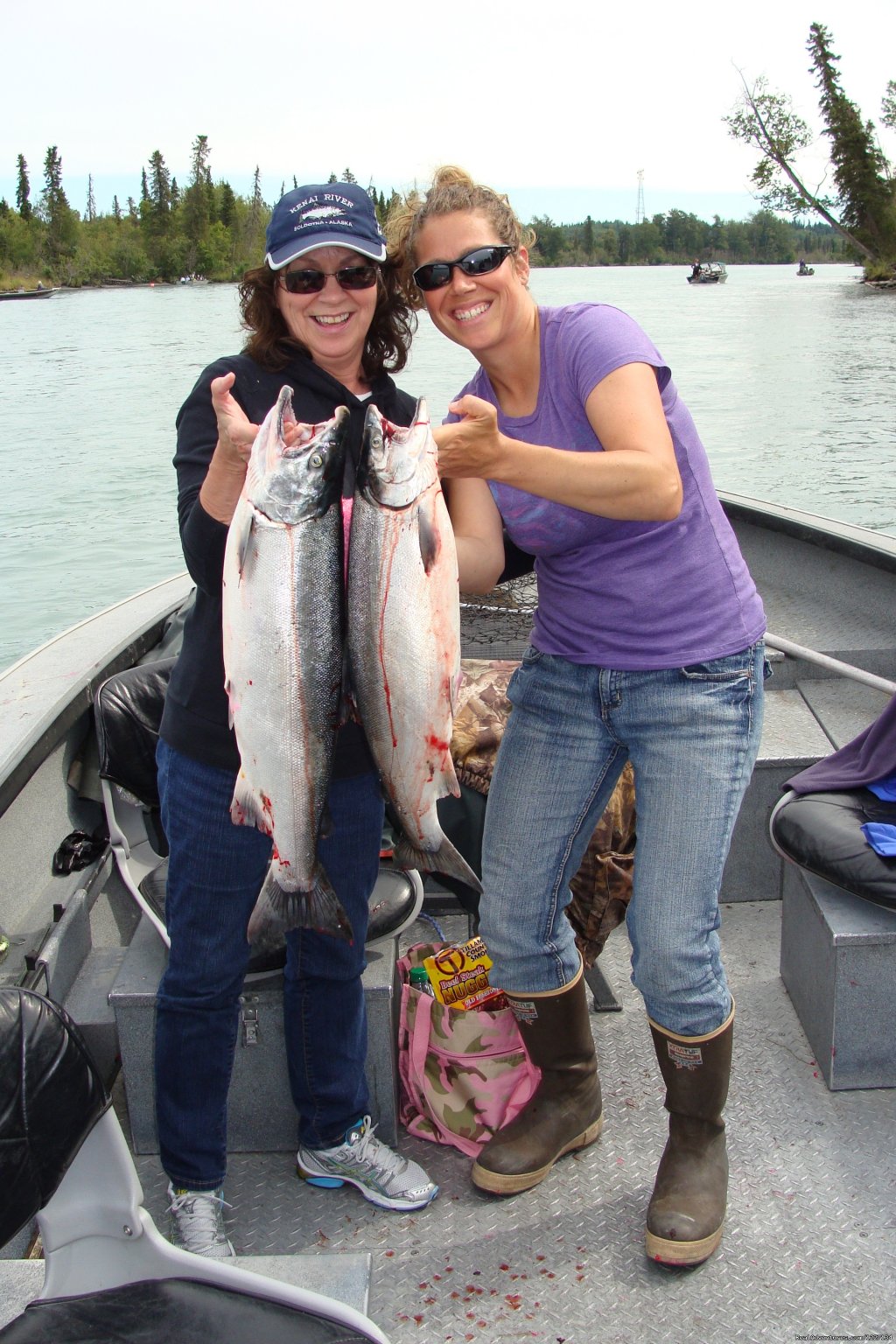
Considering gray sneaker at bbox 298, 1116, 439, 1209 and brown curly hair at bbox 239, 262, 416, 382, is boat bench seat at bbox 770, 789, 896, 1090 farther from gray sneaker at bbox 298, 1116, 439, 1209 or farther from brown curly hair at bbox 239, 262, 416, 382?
brown curly hair at bbox 239, 262, 416, 382

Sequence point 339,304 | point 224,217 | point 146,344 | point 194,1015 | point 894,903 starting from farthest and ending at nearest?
point 224,217 < point 146,344 < point 894,903 < point 194,1015 < point 339,304

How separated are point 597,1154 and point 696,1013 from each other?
67 centimetres

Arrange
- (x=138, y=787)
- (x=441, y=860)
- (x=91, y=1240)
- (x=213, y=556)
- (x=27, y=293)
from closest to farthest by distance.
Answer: (x=91, y=1240) → (x=213, y=556) → (x=441, y=860) → (x=138, y=787) → (x=27, y=293)

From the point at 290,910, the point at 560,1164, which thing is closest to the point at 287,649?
the point at 290,910

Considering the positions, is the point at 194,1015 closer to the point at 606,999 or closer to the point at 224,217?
the point at 606,999

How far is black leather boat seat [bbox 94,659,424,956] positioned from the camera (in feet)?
10.6

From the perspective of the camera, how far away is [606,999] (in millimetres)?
3520

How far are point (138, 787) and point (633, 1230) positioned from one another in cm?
194

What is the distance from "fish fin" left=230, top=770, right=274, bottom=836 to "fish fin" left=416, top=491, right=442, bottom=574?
580mm

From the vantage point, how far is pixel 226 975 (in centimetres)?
256

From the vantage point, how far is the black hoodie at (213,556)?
89.2 inches

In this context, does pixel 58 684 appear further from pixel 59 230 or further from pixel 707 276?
pixel 59 230

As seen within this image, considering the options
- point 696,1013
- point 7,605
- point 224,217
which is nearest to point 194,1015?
point 696,1013

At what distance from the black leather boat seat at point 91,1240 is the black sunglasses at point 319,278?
147cm
